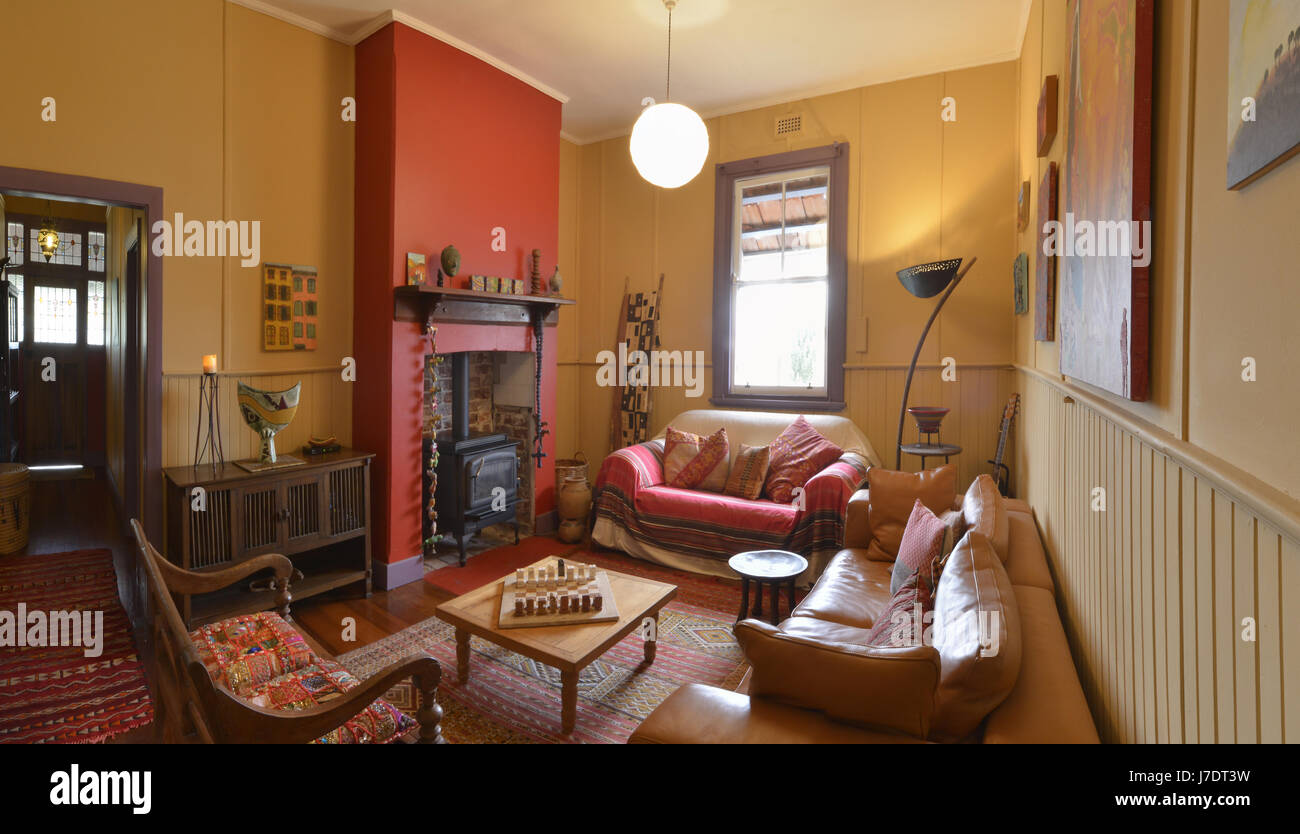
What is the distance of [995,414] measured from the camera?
446 centimetres

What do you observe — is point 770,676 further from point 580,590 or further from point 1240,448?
point 580,590

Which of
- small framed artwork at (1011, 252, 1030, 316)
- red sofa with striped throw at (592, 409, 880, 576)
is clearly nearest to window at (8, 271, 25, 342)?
red sofa with striped throw at (592, 409, 880, 576)

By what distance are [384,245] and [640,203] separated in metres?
2.59

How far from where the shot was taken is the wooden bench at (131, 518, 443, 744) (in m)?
1.31

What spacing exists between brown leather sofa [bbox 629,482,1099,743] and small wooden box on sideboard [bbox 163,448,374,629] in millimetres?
2709

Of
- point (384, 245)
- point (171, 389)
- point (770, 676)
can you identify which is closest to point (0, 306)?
point (171, 389)

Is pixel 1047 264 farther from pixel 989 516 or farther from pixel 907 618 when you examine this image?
pixel 907 618

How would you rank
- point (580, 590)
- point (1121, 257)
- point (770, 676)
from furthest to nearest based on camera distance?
point (580, 590)
point (770, 676)
point (1121, 257)

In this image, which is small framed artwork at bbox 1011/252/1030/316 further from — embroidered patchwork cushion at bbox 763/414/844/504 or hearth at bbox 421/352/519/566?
hearth at bbox 421/352/519/566

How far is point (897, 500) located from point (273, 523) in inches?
134

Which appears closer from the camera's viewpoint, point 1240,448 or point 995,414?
point 1240,448

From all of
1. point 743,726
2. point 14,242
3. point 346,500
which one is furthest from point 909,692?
point 14,242

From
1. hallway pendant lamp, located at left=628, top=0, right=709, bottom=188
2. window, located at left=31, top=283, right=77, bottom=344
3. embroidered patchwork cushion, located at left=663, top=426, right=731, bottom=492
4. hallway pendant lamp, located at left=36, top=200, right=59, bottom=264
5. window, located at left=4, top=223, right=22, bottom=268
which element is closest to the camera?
hallway pendant lamp, located at left=628, top=0, right=709, bottom=188
